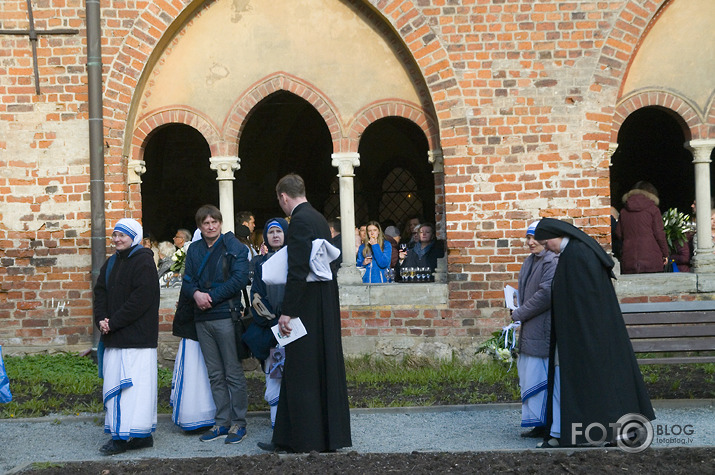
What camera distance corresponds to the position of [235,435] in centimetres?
666

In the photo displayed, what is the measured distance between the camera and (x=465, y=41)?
31.6 ft

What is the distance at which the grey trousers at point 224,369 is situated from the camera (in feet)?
22.5

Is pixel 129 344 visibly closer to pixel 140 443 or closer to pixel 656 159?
pixel 140 443

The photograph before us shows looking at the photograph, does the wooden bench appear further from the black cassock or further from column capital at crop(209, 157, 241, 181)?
column capital at crop(209, 157, 241, 181)

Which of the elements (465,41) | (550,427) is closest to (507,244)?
(465,41)

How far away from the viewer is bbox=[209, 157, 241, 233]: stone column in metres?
10.3

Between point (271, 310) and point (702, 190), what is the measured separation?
5.93m

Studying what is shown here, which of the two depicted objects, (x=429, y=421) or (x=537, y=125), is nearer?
(x=429, y=421)

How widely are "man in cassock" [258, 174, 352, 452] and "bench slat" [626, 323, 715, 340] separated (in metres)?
3.01

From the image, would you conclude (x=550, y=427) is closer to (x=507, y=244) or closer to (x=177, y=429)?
(x=177, y=429)

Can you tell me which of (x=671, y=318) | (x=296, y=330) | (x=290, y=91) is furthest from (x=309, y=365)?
(x=290, y=91)

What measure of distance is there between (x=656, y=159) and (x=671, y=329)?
323 inches

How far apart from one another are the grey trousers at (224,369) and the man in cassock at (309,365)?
35.0 inches

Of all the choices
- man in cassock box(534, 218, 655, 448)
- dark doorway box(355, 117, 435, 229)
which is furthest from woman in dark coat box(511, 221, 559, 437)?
dark doorway box(355, 117, 435, 229)
